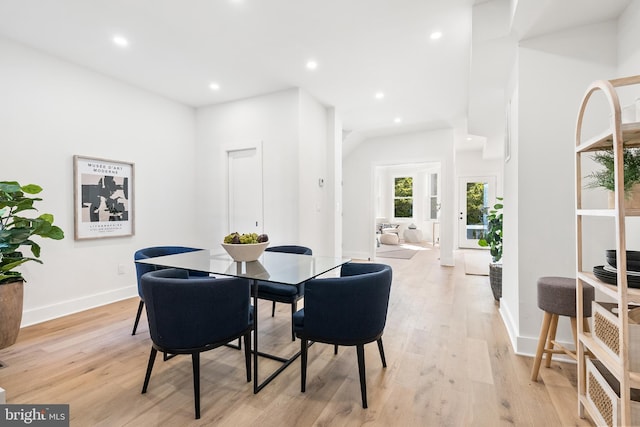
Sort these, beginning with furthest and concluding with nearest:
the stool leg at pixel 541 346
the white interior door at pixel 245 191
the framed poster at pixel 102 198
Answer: the white interior door at pixel 245 191 < the framed poster at pixel 102 198 < the stool leg at pixel 541 346

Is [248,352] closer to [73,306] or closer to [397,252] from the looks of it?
[73,306]

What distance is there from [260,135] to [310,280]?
303cm

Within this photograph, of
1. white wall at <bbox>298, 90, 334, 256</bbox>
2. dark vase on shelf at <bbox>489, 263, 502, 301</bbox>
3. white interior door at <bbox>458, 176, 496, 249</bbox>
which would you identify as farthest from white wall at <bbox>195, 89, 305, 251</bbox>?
white interior door at <bbox>458, 176, 496, 249</bbox>

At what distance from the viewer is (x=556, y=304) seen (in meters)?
1.91

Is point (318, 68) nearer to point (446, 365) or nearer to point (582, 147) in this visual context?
point (582, 147)

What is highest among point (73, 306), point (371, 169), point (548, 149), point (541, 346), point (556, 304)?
→ point (371, 169)

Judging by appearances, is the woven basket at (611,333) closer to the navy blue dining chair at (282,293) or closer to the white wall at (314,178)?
the navy blue dining chair at (282,293)

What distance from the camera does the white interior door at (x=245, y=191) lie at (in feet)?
14.2

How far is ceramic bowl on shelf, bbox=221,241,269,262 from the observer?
7.50ft

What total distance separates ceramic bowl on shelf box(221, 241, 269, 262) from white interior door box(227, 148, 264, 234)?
6.43 feet

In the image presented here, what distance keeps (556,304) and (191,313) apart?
2.23 metres

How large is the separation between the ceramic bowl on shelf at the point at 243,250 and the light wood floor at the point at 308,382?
774 millimetres

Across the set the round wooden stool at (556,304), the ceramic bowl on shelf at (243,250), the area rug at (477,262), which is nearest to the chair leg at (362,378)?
the ceramic bowl on shelf at (243,250)

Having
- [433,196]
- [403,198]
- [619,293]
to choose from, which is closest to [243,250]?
[619,293]
